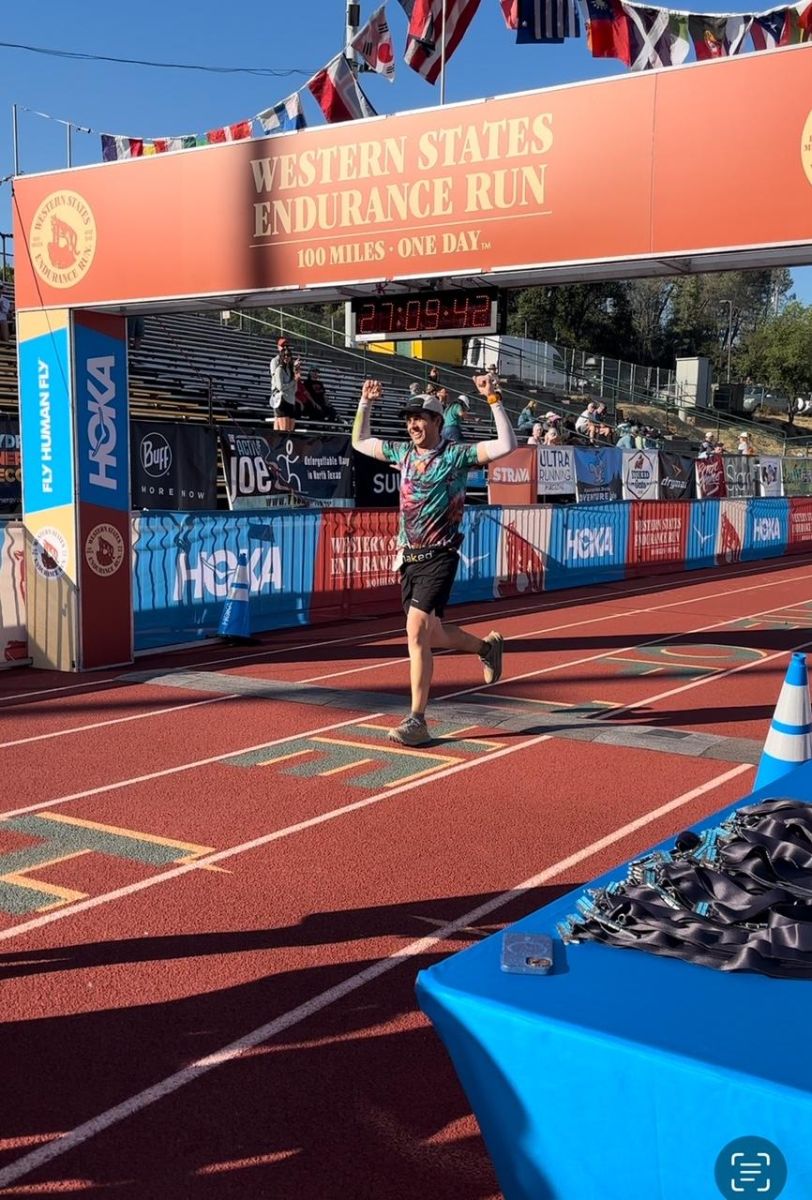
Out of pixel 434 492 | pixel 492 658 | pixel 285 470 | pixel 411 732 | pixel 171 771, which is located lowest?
pixel 171 771

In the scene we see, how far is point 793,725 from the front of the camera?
507 centimetres

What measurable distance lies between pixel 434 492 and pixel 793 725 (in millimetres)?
2882

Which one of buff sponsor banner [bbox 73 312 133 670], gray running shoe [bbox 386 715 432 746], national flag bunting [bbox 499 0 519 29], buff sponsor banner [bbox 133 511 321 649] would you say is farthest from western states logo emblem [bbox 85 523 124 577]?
national flag bunting [bbox 499 0 519 29]

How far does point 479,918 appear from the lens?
4492 millimetres

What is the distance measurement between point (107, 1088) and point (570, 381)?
4015cm

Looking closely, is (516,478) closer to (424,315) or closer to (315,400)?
(315,400)

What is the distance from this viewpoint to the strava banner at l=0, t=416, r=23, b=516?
14.1 meters

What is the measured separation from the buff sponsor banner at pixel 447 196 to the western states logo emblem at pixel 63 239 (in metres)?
0.01

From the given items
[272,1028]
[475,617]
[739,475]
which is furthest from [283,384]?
[272,1028]

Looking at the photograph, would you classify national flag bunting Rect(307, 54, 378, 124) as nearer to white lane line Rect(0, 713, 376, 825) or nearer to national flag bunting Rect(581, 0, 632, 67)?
national flag bunting Rect(581, 0, 632, 67)

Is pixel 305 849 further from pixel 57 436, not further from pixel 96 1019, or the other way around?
pixel 57 436

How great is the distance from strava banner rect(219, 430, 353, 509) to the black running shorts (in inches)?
334

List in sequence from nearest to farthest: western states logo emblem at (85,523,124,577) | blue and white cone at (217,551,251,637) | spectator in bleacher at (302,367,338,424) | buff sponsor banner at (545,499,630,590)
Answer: western states logo emblem at (85,523,124,577) < blue and white cone at (217,551,251,637) < buff sponsor banner at (545,499,630,590) < spectator in bleacher at (302,367,338,424)

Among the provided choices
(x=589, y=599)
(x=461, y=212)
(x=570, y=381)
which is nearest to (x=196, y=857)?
(x=461, y=212)
